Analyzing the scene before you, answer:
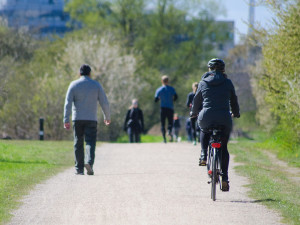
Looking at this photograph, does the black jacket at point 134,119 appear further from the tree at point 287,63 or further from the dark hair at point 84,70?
the dark hair at point 84,70

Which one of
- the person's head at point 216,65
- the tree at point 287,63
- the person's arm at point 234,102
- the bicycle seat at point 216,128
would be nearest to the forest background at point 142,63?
the tree at point 287,63

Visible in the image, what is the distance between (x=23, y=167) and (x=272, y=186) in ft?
18.5

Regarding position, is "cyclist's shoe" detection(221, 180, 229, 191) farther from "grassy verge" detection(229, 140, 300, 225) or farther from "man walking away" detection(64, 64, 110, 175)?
"man walking away" detection(64, 64, 110, 175)

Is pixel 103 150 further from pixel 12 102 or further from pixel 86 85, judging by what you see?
pixel 12 102

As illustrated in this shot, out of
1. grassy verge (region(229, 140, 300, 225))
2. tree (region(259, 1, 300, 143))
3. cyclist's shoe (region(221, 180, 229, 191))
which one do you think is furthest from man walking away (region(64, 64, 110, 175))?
tree (region(259, 1, 300, 143))

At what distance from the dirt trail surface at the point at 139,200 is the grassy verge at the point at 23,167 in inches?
8.8

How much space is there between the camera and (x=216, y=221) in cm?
771

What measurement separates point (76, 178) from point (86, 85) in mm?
1717

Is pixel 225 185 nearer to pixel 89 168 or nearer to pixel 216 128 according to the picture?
pixel 216 128

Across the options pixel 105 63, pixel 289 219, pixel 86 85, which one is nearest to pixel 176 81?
pixel 105 63

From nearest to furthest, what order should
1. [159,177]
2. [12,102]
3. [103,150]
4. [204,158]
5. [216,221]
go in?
[216,221] < [204,158] < [159,177] < [103,150] < [12,102]

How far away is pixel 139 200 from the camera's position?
9.35 m

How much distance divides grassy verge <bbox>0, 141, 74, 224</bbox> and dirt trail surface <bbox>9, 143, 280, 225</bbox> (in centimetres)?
22

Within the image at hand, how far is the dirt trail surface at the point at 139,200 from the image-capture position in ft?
25.9
